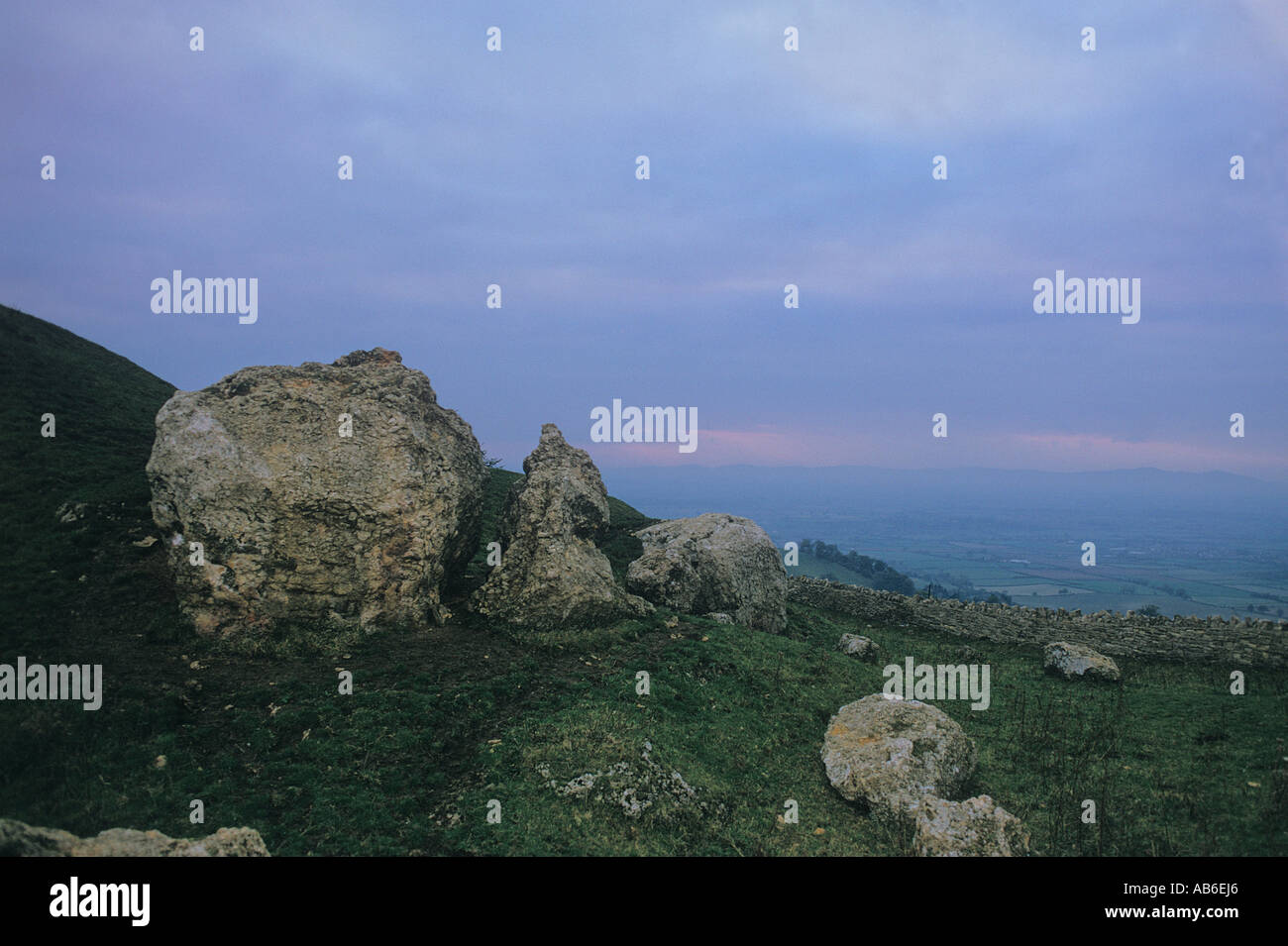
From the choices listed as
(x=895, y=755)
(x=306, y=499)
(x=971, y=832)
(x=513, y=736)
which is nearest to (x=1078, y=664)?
(x=895, y=755)

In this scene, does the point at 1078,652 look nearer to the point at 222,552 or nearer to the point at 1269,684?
the point at 1269,684

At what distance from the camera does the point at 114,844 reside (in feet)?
26.6

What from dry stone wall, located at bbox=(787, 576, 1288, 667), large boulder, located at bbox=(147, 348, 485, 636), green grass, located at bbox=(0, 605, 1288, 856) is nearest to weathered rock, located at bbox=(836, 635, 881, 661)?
green grass, located at bbox=(0, 605, 1288, 856)

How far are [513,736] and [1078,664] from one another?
70.7ft

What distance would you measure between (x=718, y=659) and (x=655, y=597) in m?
6.23

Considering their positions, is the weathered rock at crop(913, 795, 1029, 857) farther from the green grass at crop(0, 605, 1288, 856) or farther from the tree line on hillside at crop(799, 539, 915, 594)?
the tree line on hillside at crop(799, 539, 915, 594)

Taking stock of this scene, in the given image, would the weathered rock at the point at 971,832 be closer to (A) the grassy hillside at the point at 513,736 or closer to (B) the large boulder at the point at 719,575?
(A) the grassy hillside at the point at 513,736

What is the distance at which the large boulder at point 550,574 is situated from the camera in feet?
67.3

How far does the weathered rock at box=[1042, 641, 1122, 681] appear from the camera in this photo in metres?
23.4

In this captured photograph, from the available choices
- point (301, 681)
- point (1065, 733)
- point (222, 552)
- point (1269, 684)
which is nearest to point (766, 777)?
point (1065, 733)

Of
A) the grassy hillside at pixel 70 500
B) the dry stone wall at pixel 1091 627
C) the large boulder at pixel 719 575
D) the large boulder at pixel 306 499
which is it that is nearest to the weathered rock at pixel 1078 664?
the dry stone wall at pixel 1091 627

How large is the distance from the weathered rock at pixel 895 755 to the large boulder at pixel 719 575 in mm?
9803

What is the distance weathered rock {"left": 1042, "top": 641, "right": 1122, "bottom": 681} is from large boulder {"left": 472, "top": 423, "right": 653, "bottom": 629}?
626 inches

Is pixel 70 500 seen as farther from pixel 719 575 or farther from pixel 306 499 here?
pixel 719 575
